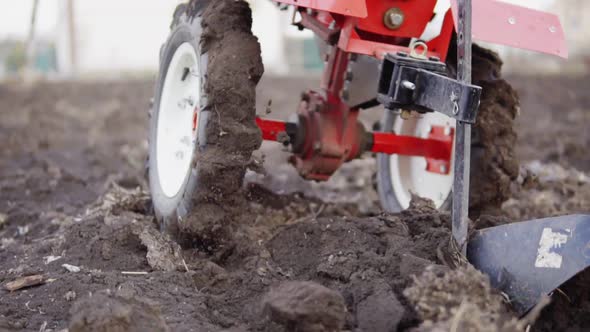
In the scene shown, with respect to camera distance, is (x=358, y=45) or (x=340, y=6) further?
(x=358, y=45)

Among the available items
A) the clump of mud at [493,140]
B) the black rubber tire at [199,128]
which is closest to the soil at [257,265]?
the black rubber tire at [199,128]

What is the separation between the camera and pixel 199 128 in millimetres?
3174

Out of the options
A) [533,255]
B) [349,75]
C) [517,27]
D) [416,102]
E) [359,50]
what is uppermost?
[517,27]

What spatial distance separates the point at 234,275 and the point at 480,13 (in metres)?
1.48

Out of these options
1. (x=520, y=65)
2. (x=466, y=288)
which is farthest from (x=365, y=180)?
(x=520, y=65)

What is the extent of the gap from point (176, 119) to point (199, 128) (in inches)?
34.7

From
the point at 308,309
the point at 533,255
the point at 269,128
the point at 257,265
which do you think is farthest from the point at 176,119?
the point at 533,255

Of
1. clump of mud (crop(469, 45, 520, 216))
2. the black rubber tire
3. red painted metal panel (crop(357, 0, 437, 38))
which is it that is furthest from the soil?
red painted metal panel (crop(357, 0, 437, 38))

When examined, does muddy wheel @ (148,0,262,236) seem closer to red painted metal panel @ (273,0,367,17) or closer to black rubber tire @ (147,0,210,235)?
black rubber tire @ (147,0,210,235)

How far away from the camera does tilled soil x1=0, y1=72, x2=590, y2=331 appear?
2352mm

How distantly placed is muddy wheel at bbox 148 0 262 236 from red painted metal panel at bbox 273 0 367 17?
299 millimetres

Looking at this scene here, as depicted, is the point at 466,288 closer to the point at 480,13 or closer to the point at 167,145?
the point at 480,13

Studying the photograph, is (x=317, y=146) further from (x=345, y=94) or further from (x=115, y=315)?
(x=115, y=315)

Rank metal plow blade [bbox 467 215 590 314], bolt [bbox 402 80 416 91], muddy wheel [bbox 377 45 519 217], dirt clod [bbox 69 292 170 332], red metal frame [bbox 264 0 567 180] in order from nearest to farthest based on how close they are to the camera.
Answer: dirt clod [bbox 69 292 170 332] < metal plow blade [bbox 467 215 590 314] < bolt [bbox 402 80 416 91] < red metal frame [bbox 264 0 567 180] < muddy wheel [bbox 377 45 519 217]
